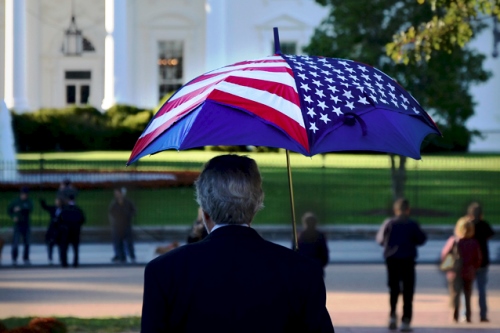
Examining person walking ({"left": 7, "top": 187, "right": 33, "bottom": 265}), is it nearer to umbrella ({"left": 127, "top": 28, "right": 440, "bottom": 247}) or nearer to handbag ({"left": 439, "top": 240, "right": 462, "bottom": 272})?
handbag ({"left": 439, "top": 240, "right": 462, "bottom": 272})

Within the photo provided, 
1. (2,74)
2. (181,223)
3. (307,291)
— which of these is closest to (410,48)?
(307,291)

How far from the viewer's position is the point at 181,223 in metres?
21.1

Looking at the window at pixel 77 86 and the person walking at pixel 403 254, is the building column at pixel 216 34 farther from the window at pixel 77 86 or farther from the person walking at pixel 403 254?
the person walking at pixel 403 254

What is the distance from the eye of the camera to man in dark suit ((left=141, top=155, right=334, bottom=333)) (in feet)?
9.98

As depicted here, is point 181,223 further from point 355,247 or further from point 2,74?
point 2,74

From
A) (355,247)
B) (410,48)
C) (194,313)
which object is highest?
(410,48)

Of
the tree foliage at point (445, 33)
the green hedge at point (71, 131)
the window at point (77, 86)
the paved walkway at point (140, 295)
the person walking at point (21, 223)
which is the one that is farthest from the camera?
the window at point (77, 86)

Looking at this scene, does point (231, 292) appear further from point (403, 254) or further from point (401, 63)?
point (401, 63)

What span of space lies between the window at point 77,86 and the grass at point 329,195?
15.7 m

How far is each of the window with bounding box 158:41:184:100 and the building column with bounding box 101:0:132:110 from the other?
4098 mm

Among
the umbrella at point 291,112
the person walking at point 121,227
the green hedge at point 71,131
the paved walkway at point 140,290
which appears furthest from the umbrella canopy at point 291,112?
the green hedge at point 71,131

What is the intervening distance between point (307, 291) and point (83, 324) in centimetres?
771

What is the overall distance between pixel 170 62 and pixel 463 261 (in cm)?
3659

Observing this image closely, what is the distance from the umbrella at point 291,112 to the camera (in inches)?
Answer: 156
